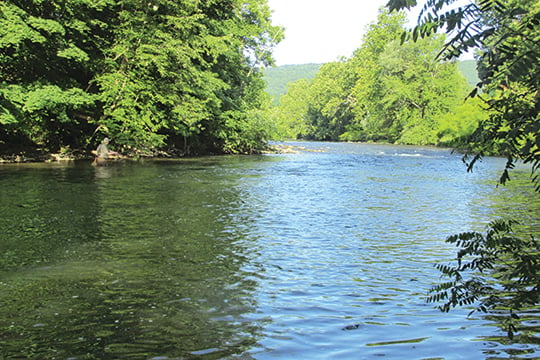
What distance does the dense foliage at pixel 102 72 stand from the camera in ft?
86.7

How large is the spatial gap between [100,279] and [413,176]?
2115cm

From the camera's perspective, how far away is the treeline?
6512 centimetres

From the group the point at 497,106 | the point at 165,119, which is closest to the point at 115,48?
the point at 165,119

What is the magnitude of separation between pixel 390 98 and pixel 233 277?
74425mm

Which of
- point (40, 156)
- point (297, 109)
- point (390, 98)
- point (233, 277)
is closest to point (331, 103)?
point (297, 109)

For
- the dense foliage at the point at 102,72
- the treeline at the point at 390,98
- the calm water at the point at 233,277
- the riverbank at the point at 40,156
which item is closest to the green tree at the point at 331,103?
the treeline at the point at 390,98

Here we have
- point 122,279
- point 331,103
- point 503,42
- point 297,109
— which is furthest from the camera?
point 297,109

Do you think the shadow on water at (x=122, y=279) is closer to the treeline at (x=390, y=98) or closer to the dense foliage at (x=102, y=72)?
the dense foliage at (x=102, y=72)

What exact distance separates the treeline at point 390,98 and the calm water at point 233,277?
111 ft

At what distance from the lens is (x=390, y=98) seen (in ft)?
256

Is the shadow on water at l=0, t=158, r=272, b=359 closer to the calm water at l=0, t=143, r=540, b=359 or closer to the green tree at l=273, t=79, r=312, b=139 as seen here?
the calm water at l=0, t=143, r=540, b=359

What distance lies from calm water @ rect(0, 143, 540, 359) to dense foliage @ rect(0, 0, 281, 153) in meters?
12.4

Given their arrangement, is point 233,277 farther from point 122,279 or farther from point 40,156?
point 40,156

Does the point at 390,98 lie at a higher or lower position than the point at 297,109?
lower
